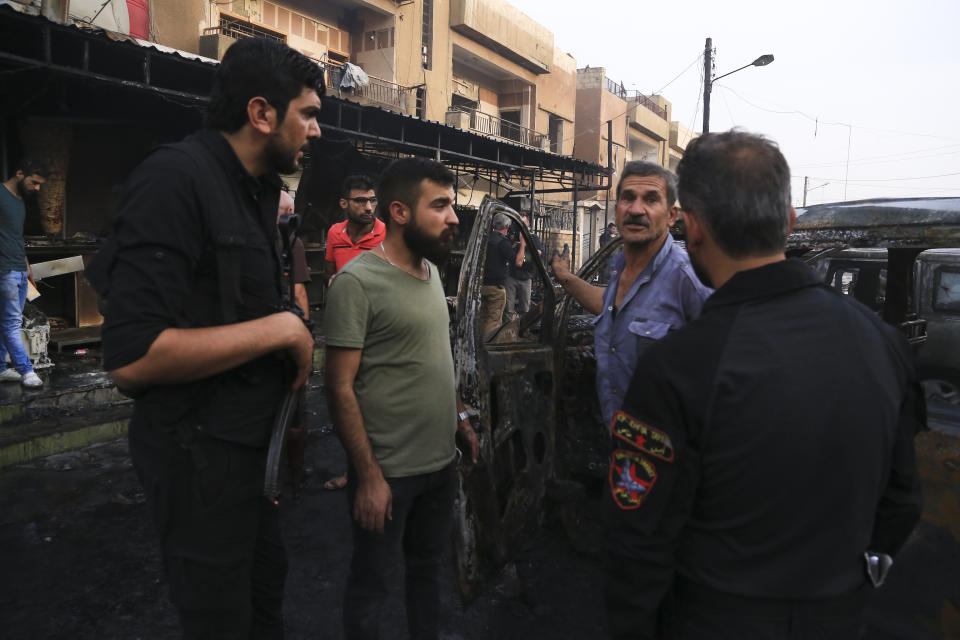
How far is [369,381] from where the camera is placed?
191cm

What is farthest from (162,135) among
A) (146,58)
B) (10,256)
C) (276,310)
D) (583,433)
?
(276,310)

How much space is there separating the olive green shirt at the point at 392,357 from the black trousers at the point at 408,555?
111 millimetres

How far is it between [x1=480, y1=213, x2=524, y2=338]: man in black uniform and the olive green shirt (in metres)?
5.65

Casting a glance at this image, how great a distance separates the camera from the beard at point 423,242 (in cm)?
200

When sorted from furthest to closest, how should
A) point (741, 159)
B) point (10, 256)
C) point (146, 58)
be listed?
1. point (146, 58)
2. point (10, 256)
3. point (741, 159)

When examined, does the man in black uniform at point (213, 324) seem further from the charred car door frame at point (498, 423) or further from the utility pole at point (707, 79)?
the utility pole at point (707, 79)

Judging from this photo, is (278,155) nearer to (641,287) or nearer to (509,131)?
(641,287)

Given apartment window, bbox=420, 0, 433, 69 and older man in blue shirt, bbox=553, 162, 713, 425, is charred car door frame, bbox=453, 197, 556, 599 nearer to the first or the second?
older man in blue shirt, bbox=553, 162, 713, 425

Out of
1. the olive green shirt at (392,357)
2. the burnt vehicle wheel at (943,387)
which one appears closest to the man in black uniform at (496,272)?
the burnt vehicle wheel at (943,387)

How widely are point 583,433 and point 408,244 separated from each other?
6.53 ft

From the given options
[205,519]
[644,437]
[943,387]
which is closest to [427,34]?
[943,387]

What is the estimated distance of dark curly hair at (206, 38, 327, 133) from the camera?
1.36 meters

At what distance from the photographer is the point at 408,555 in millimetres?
2111

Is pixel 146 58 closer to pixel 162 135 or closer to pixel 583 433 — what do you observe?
pixel 162 135
